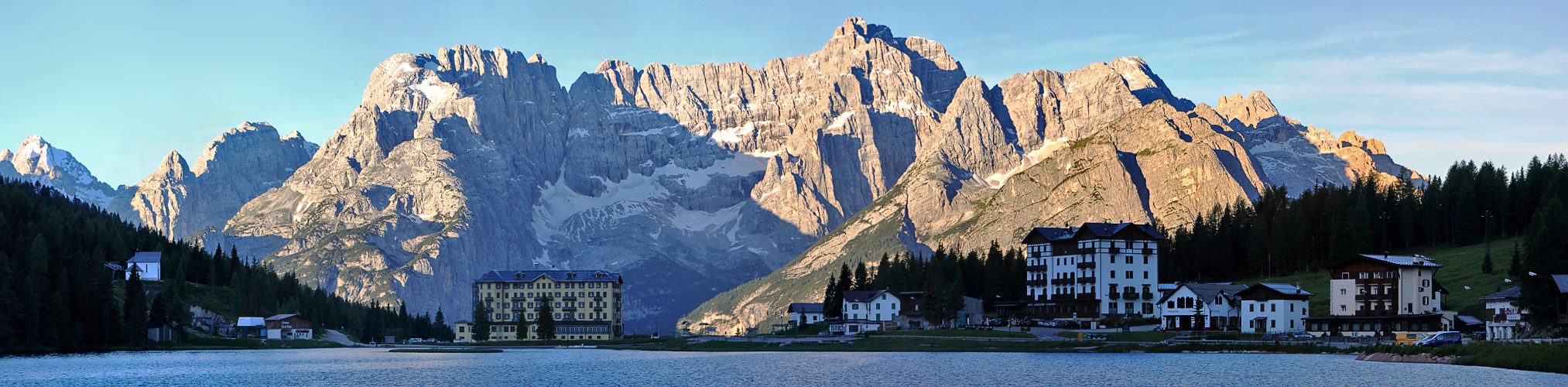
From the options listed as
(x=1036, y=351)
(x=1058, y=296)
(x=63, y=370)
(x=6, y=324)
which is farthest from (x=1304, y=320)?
(x=6, y=324)

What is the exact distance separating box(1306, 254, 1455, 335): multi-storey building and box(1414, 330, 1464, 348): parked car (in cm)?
1558

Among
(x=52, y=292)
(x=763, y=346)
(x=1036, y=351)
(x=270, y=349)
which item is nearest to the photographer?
(x=1036, y=351)

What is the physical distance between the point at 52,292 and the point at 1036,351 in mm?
98051

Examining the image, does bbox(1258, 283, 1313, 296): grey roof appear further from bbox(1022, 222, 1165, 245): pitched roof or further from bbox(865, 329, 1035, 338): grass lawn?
bbox(1022, 222, 1165, 245): pitched roof

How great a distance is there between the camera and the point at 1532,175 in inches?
7411

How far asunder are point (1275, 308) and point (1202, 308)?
30.2 feet

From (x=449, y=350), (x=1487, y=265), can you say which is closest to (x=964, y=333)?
(x=1487, y=265)

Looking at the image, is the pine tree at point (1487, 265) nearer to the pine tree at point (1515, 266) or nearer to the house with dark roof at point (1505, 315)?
the pine tree at point (1515, 266)

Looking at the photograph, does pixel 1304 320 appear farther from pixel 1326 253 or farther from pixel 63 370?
pixel 63 370

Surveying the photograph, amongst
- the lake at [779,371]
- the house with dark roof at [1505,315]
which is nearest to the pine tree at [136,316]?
the lake at [779,371]

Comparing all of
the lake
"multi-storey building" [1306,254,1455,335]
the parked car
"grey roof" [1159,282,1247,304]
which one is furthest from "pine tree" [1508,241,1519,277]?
the lake

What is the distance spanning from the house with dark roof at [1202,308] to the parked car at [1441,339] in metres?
33.7

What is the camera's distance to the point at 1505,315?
123 m

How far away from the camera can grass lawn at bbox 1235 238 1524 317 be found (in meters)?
139
